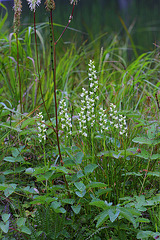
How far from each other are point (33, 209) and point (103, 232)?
47 cm

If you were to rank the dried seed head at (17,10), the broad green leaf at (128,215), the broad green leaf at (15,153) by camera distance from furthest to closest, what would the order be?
the dried seed head at (17,10)
the broad green leaf at (15,153)
the broad green leaf at (128,215)

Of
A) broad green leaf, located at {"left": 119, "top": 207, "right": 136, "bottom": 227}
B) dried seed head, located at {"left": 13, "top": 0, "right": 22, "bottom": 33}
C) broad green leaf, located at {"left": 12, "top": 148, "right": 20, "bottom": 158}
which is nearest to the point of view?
broad green leaf, located at {"left": 119, "top": 207, "right": 136, "bottom": 227}

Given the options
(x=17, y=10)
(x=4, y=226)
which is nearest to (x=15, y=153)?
(x=4, y=226)

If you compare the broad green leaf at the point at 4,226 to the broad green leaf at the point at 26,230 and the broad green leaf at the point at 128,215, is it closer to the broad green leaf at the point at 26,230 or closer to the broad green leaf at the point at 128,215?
the broad green leaf at the point at 26,230

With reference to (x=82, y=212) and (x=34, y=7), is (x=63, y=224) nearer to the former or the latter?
(x=82, y=212)

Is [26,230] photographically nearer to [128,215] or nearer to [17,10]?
[128,215]

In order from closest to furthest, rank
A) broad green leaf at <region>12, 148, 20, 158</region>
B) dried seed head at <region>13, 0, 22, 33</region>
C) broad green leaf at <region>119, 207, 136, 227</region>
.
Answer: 1. broad green leaf at <region>119, 207, 136, 227</region>
2. broad green leaf at <region>12, 148, 20, 158</region>
3. dried seed head at <region>13, 0, 22, 33</region>

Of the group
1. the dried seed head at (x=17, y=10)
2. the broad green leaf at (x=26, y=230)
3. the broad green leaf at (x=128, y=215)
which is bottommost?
the broad green leaf at (x=26, y=230)

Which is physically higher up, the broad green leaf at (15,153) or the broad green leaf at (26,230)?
the broad green leaf at (15,153)

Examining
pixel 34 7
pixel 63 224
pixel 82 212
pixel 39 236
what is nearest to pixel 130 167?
pixel 82 212

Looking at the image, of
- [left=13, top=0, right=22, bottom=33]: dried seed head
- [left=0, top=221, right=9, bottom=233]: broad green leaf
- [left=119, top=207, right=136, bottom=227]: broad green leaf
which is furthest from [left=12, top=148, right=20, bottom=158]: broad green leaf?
[left=13, top=0, right=22, bottom=33]: dried seed head

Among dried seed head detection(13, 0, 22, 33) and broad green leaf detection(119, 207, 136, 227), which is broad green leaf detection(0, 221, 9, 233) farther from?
dried seed head detection(13, 0, 22, 33)

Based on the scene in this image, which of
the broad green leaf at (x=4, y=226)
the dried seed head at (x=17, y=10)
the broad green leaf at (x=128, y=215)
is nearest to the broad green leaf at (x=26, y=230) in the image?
the broad green leaf at (x=4, y=226)

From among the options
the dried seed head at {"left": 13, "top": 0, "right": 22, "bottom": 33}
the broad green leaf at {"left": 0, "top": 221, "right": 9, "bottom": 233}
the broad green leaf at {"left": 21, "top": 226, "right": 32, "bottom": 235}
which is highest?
the dried seed head at {"left": 13, "top": 0, "right": 22, "bottom": 33}
